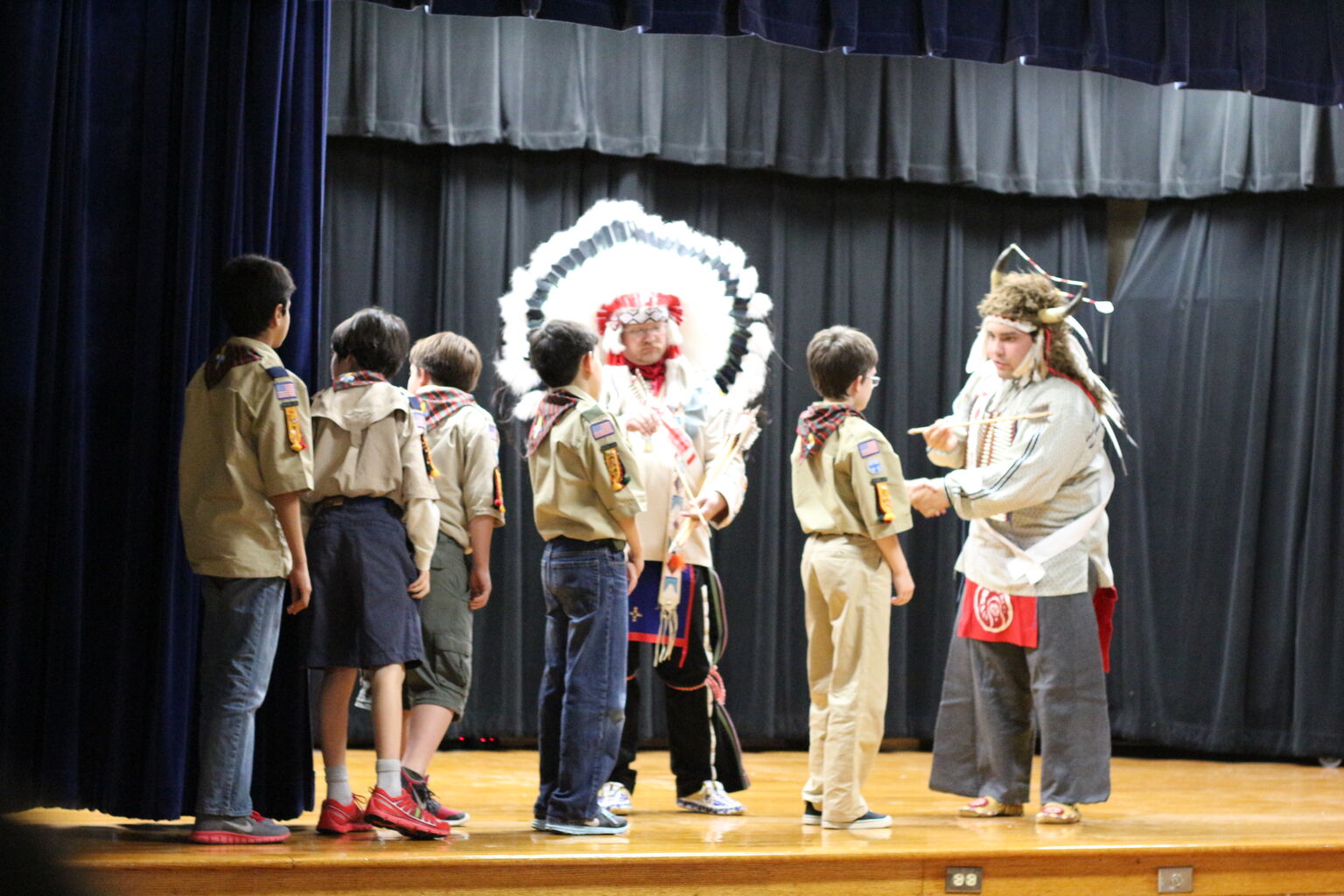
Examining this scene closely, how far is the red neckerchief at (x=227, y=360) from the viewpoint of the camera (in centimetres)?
309

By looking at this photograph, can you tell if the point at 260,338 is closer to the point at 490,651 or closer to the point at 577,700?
the point at 577,700

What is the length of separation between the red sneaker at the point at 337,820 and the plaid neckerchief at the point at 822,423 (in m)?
1.46

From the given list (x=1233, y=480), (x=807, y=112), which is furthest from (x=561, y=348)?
(x=1233, y=480)

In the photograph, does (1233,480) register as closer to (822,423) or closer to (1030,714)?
(1030,714)

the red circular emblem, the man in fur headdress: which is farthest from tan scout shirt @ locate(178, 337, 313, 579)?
the red circular emblem

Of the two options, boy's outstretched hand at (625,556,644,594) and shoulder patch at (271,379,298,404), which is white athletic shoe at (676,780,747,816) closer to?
boy's outstretched hand at (625,556,644,594)

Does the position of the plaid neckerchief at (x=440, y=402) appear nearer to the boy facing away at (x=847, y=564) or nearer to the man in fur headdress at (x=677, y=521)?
the man in fur headdress at (x=677, y=521)

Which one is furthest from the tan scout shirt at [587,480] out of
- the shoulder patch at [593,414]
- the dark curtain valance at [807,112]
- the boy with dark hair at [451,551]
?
the dark curtain valance at [807,112]

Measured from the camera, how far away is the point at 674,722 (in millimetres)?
3957

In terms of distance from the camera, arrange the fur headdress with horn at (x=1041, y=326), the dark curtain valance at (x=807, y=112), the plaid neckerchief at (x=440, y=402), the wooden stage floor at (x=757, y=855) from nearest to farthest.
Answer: the wooden stage floor at (x=757, y=855) < the plaid neckerchief at (x=440, y=402) < the fur headdress with horn at (x=1041, y=326) < the dark curtain valance at (x=807, y=112)

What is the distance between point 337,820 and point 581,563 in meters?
0.85

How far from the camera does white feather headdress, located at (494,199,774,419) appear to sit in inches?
157

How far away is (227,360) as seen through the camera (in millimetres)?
3104

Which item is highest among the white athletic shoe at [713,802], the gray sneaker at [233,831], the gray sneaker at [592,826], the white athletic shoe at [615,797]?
the gray sneaker at [233,831]
